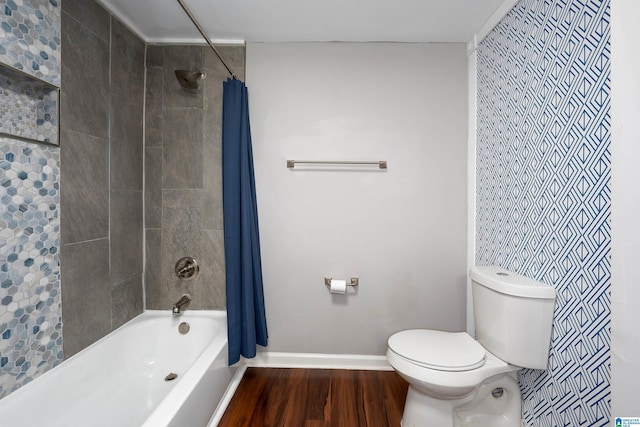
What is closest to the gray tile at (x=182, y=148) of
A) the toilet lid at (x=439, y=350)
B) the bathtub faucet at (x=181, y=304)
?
the bathtub faucet at (x=181, y=304)

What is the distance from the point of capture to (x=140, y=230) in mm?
1804

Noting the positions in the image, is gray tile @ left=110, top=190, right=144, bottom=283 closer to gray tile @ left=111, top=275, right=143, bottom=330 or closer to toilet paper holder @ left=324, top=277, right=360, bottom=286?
gray tile @ left=111, top=275, right=143, bottom=330

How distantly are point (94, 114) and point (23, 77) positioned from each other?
329mm

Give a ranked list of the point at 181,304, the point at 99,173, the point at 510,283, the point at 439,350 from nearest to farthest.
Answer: the point at 510,283, the point at 439,350, the point at 99,173, the point at 181,304

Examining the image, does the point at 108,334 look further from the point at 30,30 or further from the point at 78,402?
the point at 30,30

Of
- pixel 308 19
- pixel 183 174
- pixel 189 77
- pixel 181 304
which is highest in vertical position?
pixel 308 19

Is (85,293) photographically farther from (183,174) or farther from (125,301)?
(183,174)

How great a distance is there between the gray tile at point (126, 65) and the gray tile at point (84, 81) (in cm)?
7

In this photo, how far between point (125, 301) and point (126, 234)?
0.41 meters

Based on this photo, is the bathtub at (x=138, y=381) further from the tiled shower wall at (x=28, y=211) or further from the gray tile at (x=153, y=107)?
the gray tile at (x=153, y=107)

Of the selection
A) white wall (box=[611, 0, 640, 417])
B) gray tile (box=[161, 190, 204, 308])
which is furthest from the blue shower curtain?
white wall (box=[611, 0, 640, 417])

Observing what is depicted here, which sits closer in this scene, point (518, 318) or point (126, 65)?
point (518, 318)

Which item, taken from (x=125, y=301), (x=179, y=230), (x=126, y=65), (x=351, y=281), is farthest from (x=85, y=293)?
(x=351, y=281)

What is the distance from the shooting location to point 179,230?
1848 millimetres
